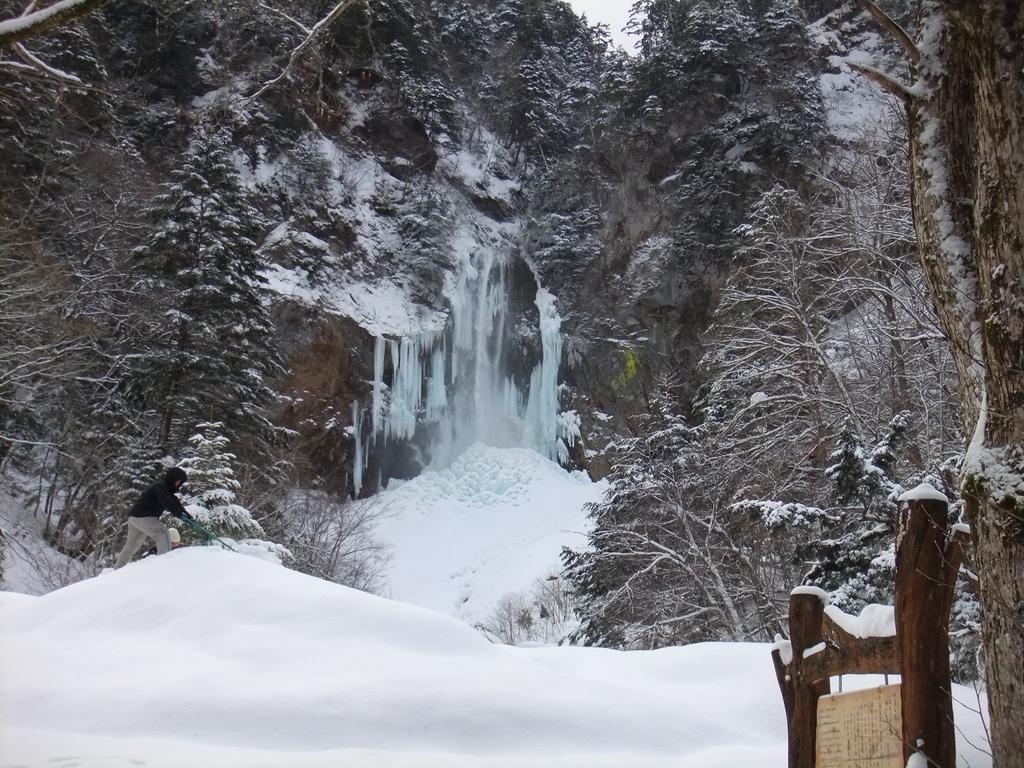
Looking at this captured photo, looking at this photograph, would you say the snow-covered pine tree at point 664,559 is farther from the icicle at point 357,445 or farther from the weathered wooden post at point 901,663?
the icicle at point 357,445

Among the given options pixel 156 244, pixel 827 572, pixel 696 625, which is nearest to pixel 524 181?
pixel 156 244

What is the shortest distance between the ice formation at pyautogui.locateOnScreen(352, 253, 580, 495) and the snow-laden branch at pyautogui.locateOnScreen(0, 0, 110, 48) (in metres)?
23.0

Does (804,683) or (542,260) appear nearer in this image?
(804,683)

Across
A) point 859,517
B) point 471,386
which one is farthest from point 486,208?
point 859,517

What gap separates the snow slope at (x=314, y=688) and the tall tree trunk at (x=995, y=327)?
131 cm

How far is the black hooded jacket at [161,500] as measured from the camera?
795cm

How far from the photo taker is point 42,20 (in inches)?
106

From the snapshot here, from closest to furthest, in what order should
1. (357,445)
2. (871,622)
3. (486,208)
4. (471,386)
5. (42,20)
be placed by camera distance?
1. (42,20)
2. (871,622)
3. (357,445)
4. (471,386)
5. (486,208)

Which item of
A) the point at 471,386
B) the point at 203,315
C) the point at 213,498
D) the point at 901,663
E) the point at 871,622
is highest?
the point at 471,386

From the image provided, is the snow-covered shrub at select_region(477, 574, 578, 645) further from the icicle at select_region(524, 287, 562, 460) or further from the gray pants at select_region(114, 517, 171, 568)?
the gray pants at select_region(114, 517, 171, 568)

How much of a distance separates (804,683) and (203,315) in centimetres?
1347

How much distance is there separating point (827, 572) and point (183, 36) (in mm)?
26827

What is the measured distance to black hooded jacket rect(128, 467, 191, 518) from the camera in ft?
26.1

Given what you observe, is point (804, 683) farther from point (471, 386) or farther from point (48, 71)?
point (471, 386)
